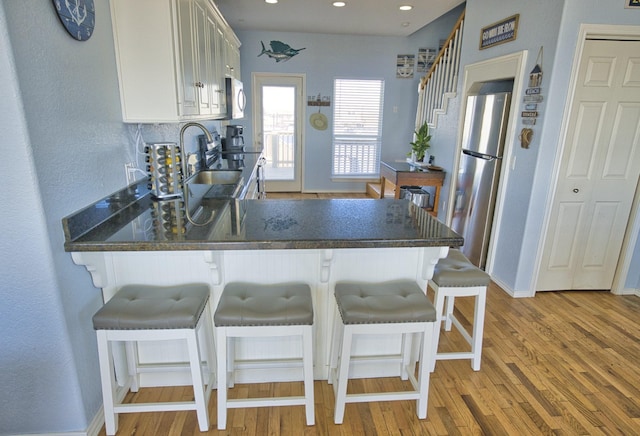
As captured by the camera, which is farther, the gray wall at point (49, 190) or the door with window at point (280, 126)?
the door with window at point (280, 126)

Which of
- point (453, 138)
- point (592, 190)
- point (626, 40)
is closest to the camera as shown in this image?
point (626, 40)

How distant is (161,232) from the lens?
64.2 inches

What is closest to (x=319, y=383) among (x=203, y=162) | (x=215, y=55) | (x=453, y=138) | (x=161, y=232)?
(x=161, y=232)

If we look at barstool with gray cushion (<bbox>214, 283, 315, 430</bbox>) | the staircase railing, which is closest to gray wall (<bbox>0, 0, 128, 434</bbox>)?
barstool with gray cushion (<bbox>214, 283, 315, 430</bbox>)

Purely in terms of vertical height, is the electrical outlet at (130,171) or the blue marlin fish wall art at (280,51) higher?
the blue marlin fish wall art at (280,51)

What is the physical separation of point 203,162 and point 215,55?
1033 millimetres

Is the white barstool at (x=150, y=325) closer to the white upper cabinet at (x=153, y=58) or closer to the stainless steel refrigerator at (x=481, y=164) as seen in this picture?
the white upper cabinet at (x=153, y=58)

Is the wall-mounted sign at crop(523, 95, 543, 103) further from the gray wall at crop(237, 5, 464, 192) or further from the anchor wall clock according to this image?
the gray wall at crop(237, 5, 464, 192)

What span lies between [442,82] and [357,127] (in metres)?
1.99

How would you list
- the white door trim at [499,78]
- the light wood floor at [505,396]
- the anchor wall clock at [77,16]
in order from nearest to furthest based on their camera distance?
the anchor wall clock at [77,16] < the light wood floor at [505,396] < the white door trim at [499,78]

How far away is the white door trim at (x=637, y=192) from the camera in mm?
2582

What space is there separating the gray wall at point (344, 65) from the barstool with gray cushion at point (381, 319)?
4743mm

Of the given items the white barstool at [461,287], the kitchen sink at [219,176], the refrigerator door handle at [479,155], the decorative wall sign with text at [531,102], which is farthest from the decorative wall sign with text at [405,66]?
the white barstool at [461,287]

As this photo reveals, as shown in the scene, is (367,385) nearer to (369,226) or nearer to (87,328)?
(369,226)
